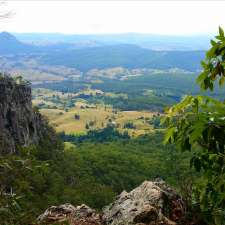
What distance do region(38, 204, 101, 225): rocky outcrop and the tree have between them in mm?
9551

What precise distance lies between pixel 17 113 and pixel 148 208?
247 ft

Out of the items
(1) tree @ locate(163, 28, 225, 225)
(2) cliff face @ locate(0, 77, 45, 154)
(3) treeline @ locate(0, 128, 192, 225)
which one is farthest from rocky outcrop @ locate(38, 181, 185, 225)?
(2) cliff face @ locate(0, 77, 45, 154)

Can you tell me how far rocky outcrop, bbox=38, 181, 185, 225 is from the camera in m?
13.5

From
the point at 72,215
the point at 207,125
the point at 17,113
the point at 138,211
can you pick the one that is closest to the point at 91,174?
the point at 17,113

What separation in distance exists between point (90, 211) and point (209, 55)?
12.0 m

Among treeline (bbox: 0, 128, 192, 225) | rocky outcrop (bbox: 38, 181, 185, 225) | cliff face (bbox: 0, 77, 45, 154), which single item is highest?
rocky outcrop (bbox: 38, 181, 185, 225)

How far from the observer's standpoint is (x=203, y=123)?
5547mm

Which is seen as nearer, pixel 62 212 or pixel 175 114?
pixel 175 114

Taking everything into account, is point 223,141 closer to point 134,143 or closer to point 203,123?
point 203,123

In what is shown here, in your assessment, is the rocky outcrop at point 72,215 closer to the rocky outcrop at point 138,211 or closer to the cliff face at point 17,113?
the rocky outcrop at point 138,211

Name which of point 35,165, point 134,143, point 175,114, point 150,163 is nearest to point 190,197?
point 35,165

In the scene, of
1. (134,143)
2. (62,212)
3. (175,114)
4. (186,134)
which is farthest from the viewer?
(134,143)

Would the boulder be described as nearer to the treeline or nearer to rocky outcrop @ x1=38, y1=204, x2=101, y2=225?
rocky outcrop @ x1=38, y1=204, x2=101, y2=225

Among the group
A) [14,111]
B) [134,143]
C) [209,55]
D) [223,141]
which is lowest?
[134,143]
